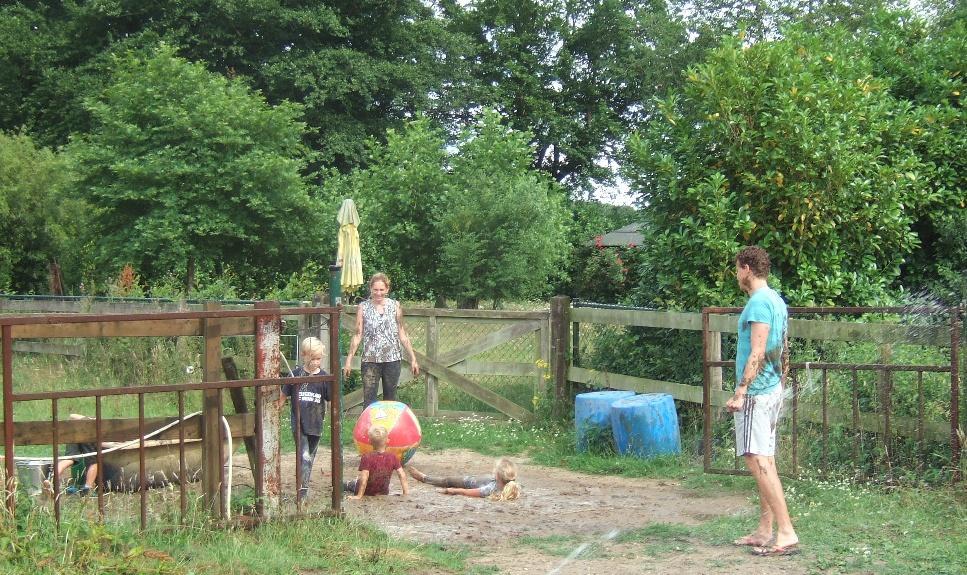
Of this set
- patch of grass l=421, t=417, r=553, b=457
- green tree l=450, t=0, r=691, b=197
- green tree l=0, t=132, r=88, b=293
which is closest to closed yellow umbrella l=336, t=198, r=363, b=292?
patch of grass l=421, t=417, r=553, b=457

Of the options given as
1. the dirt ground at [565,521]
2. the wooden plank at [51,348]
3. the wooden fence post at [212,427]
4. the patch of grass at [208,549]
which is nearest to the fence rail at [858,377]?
the dirt ground at [565,521]

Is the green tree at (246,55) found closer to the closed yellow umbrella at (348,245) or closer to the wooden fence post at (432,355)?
the wooden fence post at (432,355)

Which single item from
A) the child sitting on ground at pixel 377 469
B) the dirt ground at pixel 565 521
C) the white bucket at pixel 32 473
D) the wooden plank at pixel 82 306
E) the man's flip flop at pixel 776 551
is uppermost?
the wooden plank at pixel 82 306

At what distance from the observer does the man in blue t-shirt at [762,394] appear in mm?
6219

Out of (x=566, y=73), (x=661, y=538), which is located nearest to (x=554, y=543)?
(x=661, y=538)

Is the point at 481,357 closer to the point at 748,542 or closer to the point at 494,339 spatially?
the point at 494,339

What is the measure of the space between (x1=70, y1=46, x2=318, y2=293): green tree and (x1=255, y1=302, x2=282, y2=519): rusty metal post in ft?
38.6

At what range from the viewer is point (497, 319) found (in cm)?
1233

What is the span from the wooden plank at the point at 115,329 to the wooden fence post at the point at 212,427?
0.10 meters

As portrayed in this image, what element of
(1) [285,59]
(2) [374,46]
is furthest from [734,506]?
(2) [374,46]

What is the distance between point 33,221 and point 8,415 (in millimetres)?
17697

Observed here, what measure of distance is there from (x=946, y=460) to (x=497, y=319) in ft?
19.5

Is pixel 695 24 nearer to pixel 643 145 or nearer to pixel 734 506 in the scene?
pixel 643 145

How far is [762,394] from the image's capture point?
250 inches
